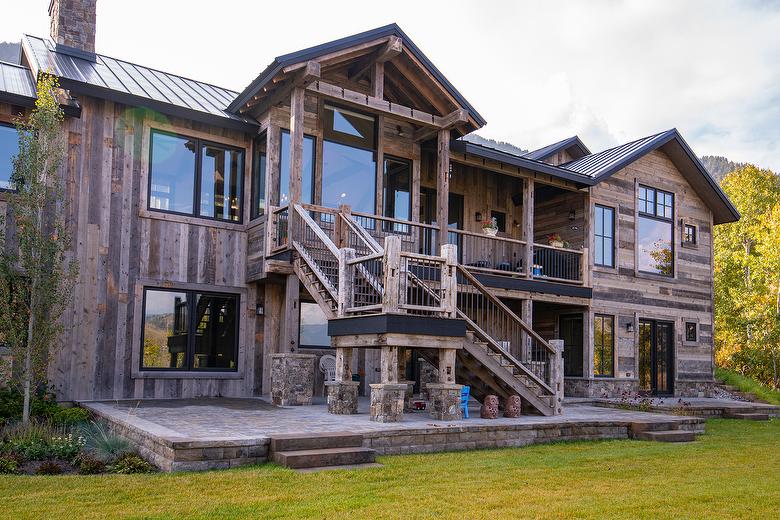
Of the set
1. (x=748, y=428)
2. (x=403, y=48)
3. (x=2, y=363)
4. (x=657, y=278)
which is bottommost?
(x=748, y=428)

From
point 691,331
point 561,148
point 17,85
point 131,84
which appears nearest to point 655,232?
point 691,331

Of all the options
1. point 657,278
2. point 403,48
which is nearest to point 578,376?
point 657,278

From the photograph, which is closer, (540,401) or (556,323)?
(540,401)

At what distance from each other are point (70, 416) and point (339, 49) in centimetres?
742

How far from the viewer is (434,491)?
7.11 m

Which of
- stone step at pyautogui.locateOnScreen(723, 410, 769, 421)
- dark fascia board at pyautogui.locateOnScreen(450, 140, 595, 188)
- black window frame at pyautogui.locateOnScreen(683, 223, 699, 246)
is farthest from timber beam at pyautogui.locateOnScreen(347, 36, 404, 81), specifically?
black window frame at pyautogui.locateOnScreen(683, 223, 699, 246)

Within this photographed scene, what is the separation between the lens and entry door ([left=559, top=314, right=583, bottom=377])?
18.3m

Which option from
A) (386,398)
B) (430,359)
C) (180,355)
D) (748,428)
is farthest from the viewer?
(748,428)

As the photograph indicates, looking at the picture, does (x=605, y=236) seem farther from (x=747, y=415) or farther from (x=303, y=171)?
(x=303, y=171)

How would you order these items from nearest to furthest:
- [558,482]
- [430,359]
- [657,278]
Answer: [558,482], [430,359], [657,278]

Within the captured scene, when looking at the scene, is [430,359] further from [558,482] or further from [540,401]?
[558,482]

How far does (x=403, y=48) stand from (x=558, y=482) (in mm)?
8986

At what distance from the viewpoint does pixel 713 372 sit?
67.5 feet

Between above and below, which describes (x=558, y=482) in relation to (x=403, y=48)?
below
